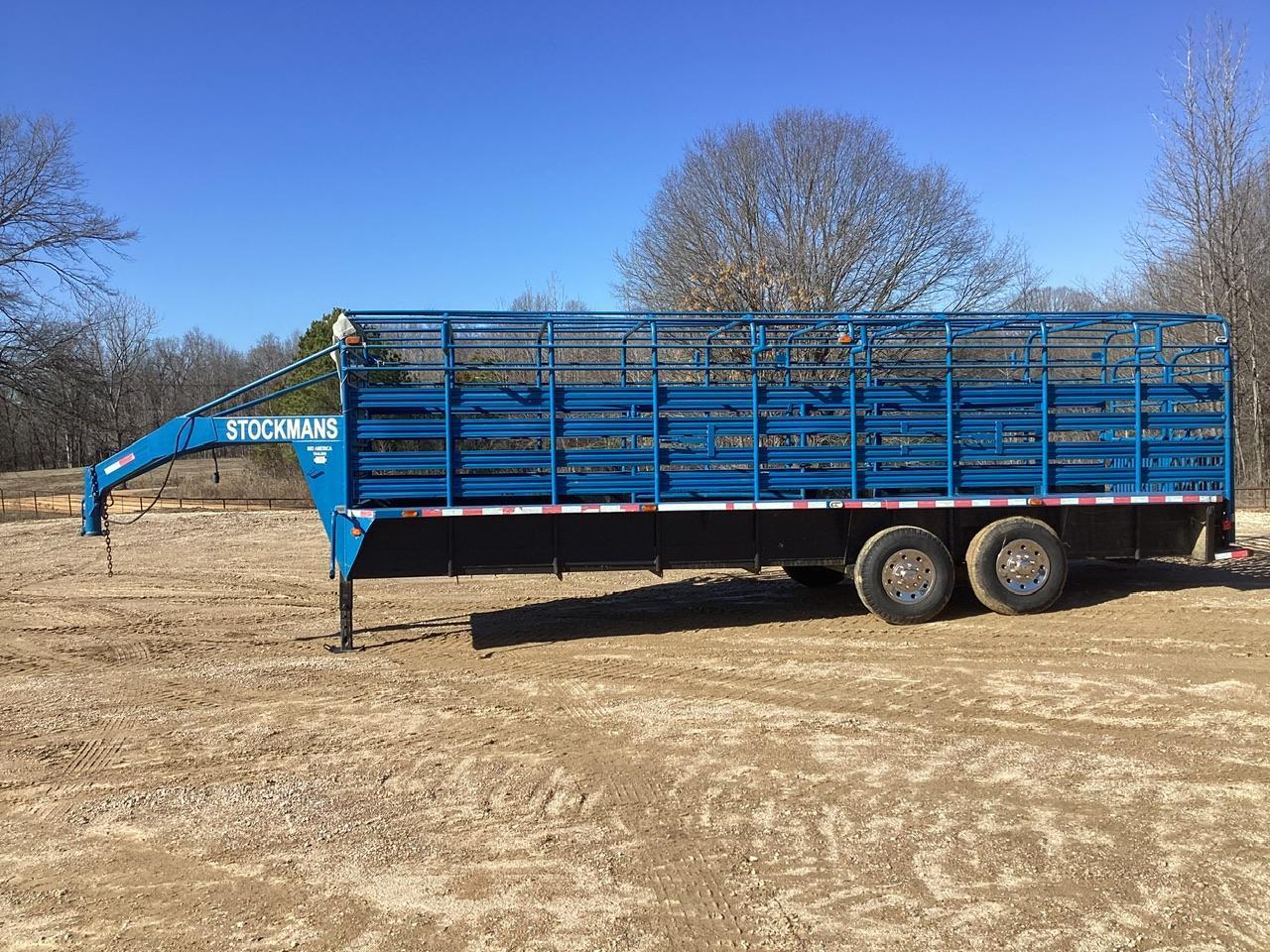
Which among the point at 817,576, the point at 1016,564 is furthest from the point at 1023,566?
the point at 817,576

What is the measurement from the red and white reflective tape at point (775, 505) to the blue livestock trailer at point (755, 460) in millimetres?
22

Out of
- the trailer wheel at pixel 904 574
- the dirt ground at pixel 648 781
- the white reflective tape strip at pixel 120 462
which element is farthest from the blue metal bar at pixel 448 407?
the trailer wheel at pixel 904 574

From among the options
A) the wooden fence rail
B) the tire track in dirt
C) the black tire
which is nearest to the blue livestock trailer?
the black tire

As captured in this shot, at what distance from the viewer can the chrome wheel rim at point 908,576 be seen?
9211 mm

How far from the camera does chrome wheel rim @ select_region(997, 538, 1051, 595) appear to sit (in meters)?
9.37

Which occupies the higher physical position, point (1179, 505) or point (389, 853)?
point (1179, 505)

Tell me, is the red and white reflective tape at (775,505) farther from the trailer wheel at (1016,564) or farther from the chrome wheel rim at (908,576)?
the chrome wheel rim at (908,576)

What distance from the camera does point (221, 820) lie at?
4.77 m

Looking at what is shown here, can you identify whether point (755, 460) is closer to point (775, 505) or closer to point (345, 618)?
point (775, 505)

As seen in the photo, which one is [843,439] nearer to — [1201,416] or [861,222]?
[1201,416]

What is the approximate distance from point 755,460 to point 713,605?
243cm

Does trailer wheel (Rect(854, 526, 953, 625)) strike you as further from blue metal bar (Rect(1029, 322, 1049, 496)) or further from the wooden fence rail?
the wooden fence rail

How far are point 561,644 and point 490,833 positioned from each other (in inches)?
167

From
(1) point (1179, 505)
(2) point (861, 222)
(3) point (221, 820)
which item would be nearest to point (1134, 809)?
(3) point (221, 820)
